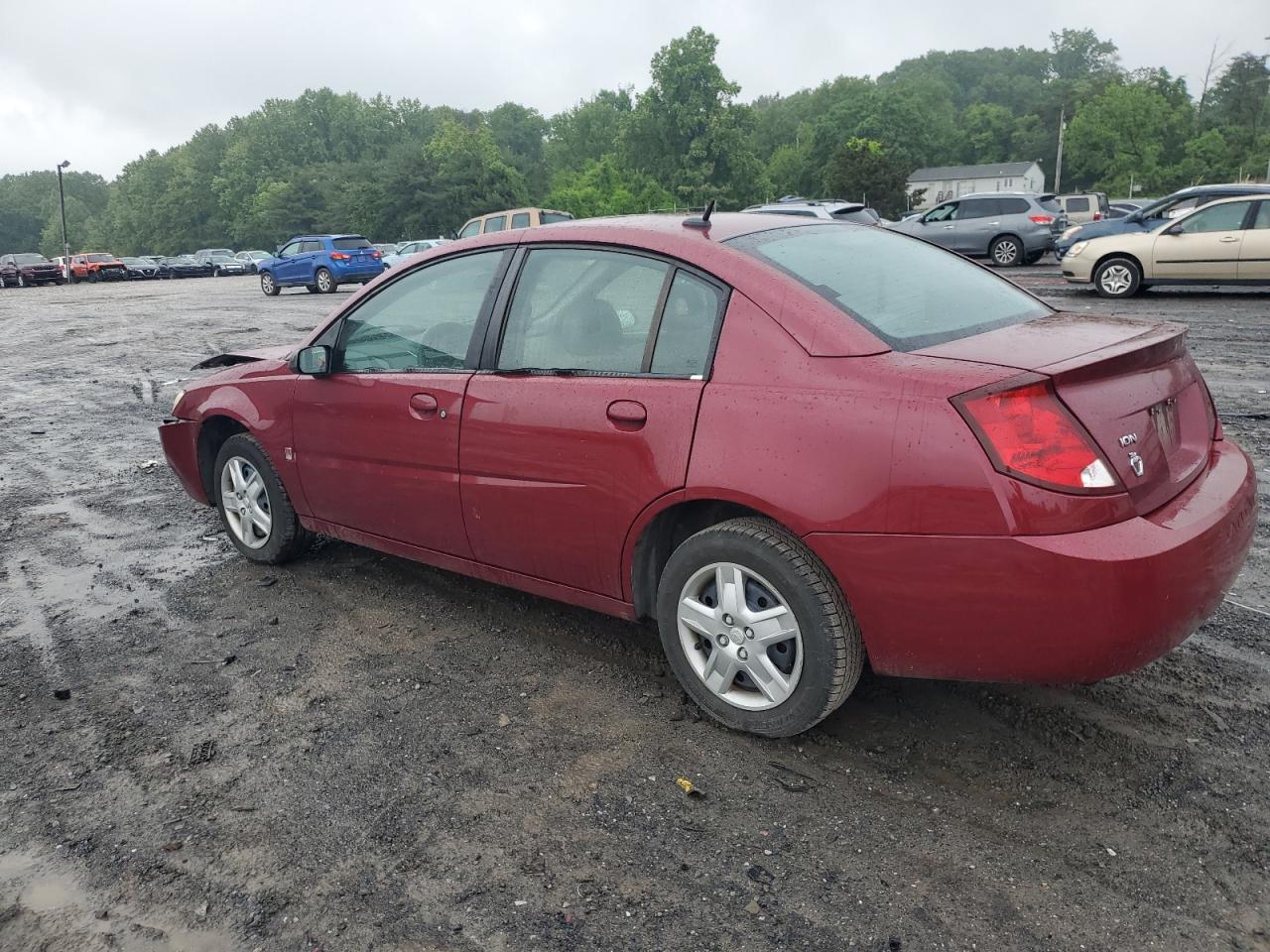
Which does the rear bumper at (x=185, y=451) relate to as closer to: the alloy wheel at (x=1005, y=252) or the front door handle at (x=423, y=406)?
the front door handle at (x=423, y=406)

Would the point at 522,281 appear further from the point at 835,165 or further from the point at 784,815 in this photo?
the point at 835,165

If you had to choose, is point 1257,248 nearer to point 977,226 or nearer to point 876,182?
point 977,226

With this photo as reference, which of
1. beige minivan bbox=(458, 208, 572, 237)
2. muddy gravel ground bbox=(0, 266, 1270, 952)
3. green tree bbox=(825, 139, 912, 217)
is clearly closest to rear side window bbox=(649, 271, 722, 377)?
muddy gravel ground bbox=(0, 266, 1270, 952)

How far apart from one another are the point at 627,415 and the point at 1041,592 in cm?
137

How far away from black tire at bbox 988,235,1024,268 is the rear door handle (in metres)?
21.3

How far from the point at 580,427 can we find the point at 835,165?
3266 inches

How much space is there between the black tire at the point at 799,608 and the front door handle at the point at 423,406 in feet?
4.10

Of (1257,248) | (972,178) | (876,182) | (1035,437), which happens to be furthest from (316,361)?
(972,178)

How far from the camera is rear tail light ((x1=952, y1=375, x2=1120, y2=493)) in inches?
102

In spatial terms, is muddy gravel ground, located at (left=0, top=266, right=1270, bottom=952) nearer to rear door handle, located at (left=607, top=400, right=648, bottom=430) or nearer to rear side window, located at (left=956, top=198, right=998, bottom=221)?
rear door handle, located at (left=607, top=400, right=648, bottom=430)

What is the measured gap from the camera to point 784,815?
9.16ft

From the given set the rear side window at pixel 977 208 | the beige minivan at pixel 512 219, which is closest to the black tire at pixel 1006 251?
the rear side window at pixel 977 208

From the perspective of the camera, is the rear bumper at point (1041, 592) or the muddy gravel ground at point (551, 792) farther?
the rear bumper at point (1041, 592)

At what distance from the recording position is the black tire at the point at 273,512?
4.79 metres
